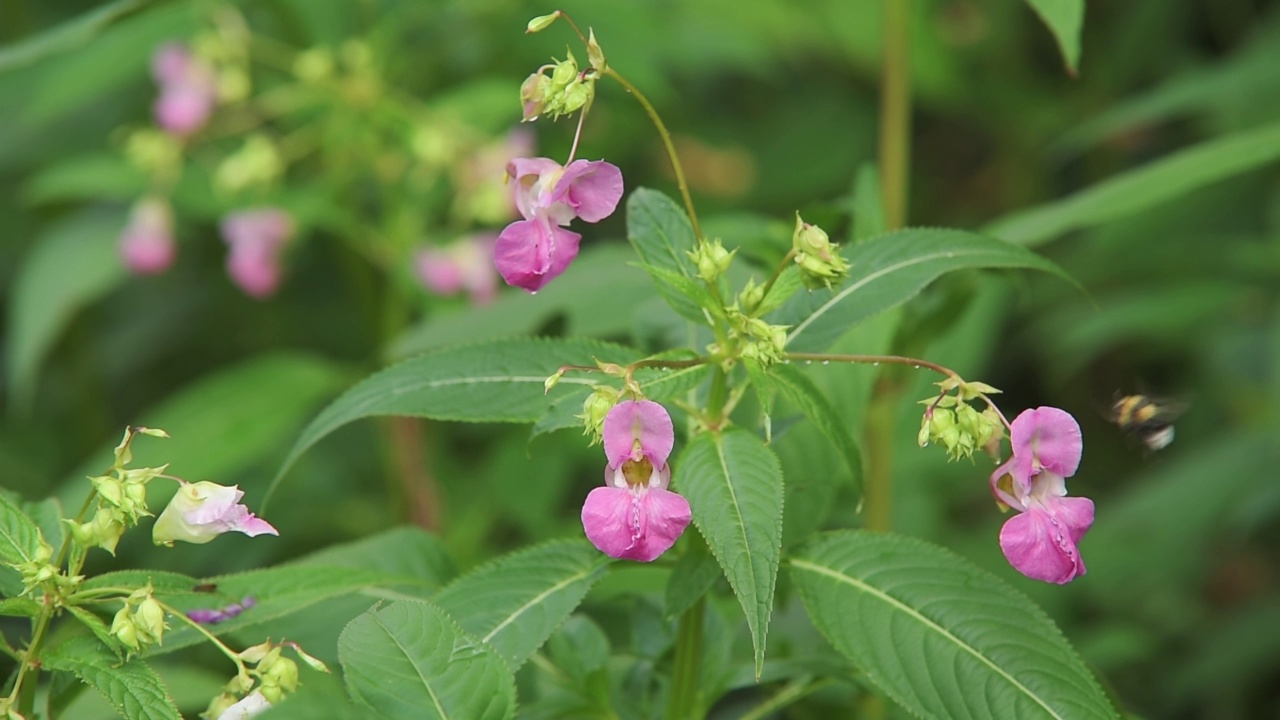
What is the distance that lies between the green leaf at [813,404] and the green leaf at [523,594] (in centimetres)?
22

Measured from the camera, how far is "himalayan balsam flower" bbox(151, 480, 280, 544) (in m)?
1.06

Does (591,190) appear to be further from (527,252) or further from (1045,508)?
(1045,508)

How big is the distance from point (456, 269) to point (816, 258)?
131cm

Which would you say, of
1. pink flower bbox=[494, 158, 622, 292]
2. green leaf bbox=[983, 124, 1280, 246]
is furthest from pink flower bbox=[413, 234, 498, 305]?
pink flower bbox=[494, 158, 622, 292]

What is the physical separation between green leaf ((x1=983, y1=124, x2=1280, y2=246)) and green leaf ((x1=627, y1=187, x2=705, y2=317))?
0.56 metres

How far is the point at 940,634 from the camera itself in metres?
1.07

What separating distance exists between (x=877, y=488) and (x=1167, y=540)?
3.30 feet

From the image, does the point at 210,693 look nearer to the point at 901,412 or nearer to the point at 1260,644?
the point at 901,412

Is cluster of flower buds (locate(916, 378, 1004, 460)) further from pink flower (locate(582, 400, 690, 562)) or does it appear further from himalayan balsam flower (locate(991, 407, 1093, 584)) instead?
pink flower (locate(582, 400, 690, 562))

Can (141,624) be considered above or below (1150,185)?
below

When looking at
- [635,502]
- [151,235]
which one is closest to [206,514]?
[635,502]

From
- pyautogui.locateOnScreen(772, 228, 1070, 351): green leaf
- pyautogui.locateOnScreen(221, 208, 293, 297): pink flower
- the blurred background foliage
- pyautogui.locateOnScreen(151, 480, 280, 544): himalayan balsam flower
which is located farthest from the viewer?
pyautogui.locateOnScreen(221, 208, 293, 297): pink flower

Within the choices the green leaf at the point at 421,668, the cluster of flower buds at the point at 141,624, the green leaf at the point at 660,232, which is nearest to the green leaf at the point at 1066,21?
the green leaf at the point at 660,232

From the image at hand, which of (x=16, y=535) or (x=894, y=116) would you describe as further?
(x=894, y=116)
